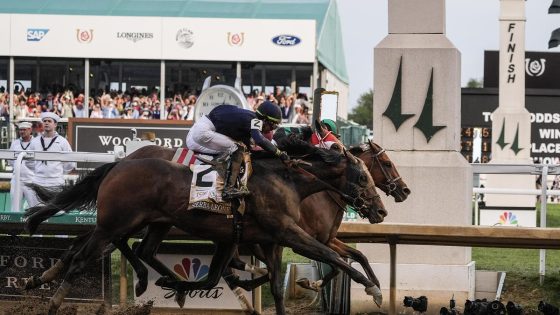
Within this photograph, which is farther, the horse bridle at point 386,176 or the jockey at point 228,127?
the horse bridle at point 386,176

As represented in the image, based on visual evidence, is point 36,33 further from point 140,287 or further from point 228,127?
point 228,127

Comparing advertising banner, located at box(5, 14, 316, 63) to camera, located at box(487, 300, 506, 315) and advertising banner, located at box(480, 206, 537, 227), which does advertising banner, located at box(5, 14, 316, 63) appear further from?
camera, located at box(487, 300, 506, 315)

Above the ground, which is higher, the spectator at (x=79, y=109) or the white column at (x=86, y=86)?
the white column at (x=86, y=86)

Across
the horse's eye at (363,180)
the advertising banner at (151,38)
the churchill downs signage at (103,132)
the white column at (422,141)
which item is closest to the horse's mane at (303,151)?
the horse's eye at (363,180)

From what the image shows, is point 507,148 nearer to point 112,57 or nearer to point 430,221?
point 112,57

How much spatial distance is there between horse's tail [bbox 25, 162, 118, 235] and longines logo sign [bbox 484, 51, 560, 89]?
20.8 metres

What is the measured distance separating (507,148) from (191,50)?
890cm

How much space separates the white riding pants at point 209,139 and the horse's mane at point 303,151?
1.08 feet

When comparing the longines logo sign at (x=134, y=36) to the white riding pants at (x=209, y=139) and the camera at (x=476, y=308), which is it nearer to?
the white riding pants at (x=209, y=139)

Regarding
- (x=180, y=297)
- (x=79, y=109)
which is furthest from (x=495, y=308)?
(x=79, y=109)

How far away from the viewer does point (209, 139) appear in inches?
414

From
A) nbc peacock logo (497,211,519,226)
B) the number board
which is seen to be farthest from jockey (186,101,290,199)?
the number board

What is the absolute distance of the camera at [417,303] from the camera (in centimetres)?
1138

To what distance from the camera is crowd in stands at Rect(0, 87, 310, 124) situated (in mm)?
26484
